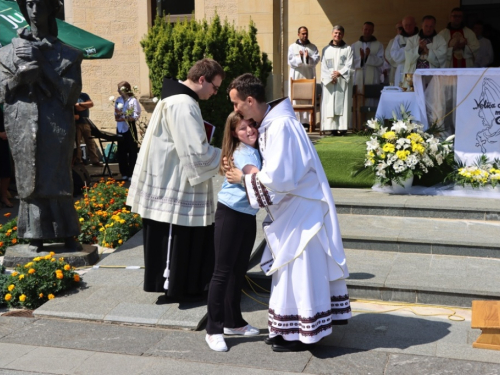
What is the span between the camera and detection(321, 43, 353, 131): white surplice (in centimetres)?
1306

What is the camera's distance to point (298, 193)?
4.91 m

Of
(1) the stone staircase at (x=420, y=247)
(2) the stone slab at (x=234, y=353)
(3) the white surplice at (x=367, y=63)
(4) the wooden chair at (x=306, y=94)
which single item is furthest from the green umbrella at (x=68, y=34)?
(2) the stone slab at (x=234, y=353)

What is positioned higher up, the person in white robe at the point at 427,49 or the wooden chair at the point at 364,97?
the person in white robe at the point at 427,49

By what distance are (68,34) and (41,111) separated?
4539mm

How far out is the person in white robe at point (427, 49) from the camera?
12766 mm

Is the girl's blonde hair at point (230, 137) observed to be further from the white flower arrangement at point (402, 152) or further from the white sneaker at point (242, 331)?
the white flower arrangement at point (402, 152)

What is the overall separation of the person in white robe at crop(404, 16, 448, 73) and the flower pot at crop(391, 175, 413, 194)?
187 inches

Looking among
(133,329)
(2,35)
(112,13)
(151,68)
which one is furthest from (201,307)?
(112,13)

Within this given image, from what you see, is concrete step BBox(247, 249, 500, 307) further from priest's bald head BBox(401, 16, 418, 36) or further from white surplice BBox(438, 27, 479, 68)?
white surplice BBox(438, 27, 479, 68)

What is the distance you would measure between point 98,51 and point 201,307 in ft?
20.9

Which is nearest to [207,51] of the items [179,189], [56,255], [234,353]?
[56,255]

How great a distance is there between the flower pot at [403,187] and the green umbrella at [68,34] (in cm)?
493

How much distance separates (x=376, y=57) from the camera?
14000mm

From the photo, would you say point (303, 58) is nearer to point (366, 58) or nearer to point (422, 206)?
point (366, 58)
